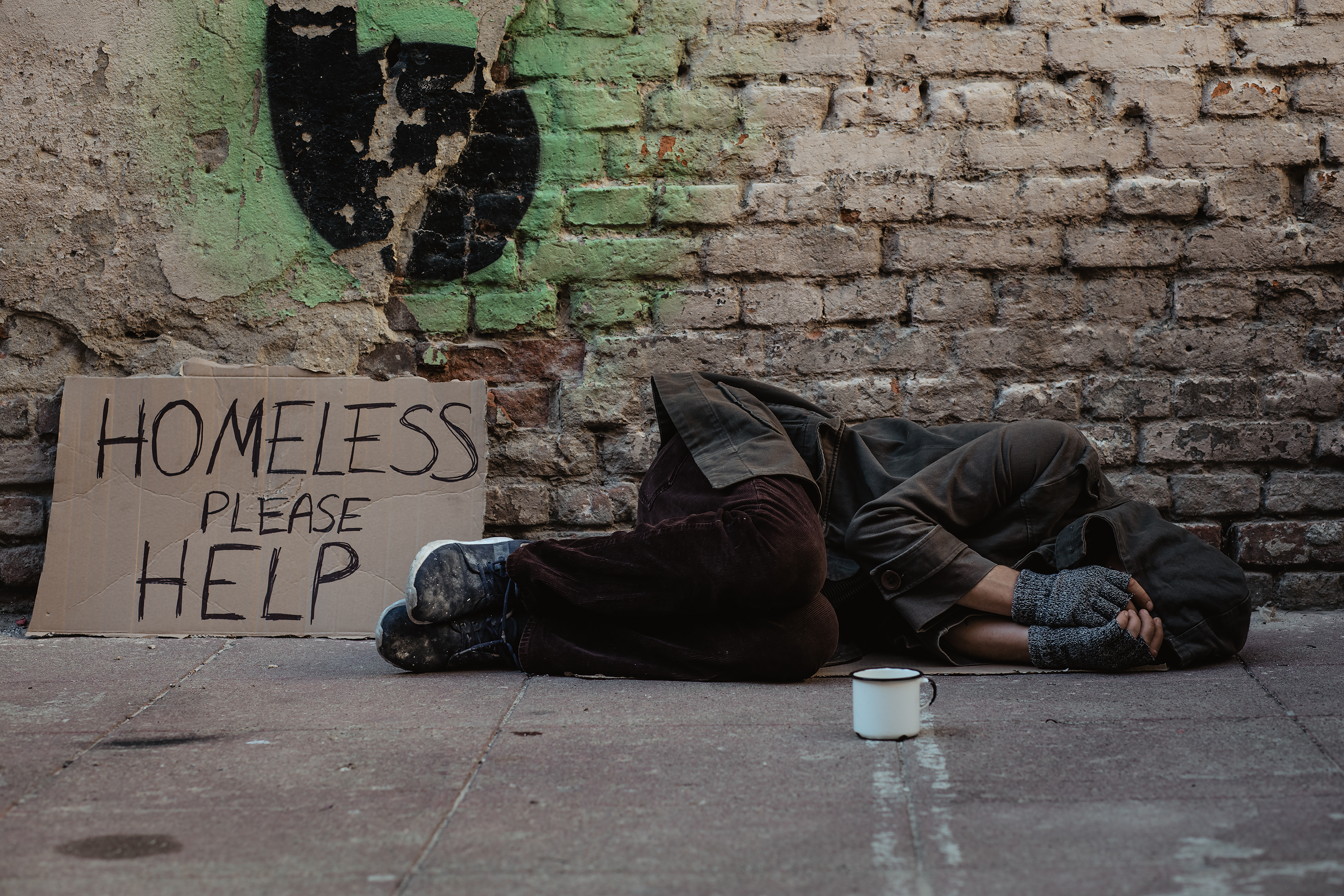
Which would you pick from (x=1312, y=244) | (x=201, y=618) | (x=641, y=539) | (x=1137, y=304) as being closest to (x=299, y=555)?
(x=201, y=618)

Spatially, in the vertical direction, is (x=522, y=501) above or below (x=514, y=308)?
below

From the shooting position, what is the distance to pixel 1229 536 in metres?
3.12

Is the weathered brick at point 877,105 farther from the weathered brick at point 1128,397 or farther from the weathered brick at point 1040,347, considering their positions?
the weathered brick at point 1128,397

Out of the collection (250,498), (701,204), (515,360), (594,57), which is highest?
(594,57)

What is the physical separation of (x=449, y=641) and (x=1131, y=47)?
2.50 metres

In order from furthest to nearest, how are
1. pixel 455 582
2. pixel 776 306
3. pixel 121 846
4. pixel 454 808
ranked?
1. pixel 776 306
2. pixel 455 582
3. pixel 454 808
4. pixel 121 846

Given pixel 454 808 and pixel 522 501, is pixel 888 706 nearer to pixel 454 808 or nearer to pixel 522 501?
pixel 454 808

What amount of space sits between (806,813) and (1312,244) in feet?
8.27

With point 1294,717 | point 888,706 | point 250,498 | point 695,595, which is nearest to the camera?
point 888,706

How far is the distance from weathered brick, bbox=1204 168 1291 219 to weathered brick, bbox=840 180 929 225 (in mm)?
817

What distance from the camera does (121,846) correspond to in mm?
1463

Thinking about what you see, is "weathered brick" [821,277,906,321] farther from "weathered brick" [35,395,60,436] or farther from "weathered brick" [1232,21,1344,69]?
"weathered brick" [35,395,60,436]

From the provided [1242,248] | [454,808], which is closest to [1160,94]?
[1242,248]

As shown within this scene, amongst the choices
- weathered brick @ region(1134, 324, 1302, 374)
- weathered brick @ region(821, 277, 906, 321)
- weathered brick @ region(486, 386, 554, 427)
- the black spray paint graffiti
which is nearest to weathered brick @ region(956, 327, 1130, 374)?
weathered brick @ region(1134, 324, 1302, 374)
